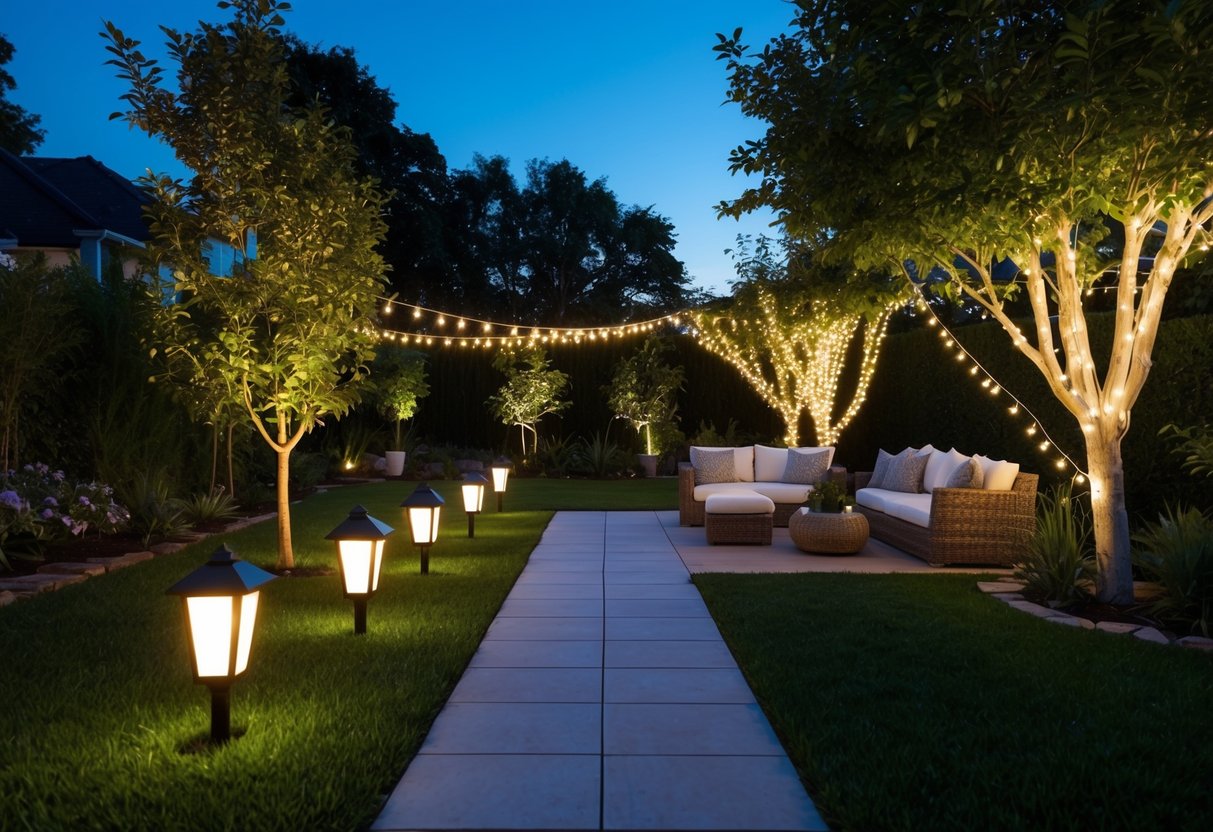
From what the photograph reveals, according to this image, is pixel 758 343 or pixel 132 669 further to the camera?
pixel 758 343

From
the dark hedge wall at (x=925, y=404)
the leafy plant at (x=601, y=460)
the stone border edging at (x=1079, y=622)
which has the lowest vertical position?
the stone border edging at (x=1079, y=622)

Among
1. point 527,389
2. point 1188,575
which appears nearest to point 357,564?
point 1188,575

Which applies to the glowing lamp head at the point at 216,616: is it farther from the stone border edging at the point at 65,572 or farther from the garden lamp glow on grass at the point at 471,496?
the garden lamp glow on grass at the point at 471,496

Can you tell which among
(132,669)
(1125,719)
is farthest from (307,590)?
(1125,719)

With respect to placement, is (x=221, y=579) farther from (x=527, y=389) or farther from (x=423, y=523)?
(x=527, y=389)

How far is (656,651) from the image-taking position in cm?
419

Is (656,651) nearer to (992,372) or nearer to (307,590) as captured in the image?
(307,590)

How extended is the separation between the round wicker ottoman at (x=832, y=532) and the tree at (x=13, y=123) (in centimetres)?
1913

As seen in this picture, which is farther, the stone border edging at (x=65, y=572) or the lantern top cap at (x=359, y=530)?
the stone border edging at (x=65, y=572)

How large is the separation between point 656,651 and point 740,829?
1.88 meters

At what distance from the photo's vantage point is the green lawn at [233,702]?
2.42m

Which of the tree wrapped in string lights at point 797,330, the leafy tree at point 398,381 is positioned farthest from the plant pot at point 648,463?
the leafy tree at point 398,381

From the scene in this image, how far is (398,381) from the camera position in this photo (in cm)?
1595

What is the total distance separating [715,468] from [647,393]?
687 centimetres
